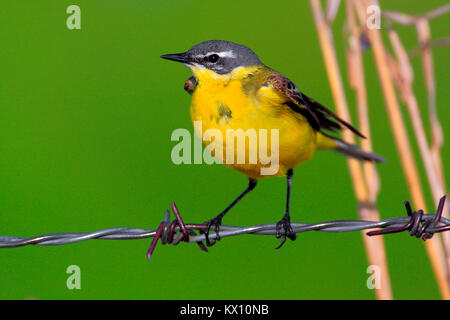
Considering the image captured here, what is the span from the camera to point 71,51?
703 cm

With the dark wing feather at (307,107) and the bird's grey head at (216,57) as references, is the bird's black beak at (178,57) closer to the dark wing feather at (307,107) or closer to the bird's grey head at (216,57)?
the bird's grey head at (216,57)

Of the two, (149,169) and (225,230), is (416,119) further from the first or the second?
(149,169)

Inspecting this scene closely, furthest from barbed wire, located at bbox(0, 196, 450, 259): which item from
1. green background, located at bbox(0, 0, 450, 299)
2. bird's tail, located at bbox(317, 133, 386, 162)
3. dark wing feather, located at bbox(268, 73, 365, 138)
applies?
green background, located at bbox(0, 0, 450, 299)

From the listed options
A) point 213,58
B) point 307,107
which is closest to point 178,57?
point 213,58

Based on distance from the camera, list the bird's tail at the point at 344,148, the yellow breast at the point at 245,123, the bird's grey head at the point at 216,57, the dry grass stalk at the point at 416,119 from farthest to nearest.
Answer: the bird's tail at the point at 344,148 → the bird's grey head at the point at 216,57 → the dry grass stalk at the point at 416,119 → the yellow breast at the point at 245,123

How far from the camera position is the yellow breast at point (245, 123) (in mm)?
3482

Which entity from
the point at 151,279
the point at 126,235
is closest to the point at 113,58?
the point at 151,279

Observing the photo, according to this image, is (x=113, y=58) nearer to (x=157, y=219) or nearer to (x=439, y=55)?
(x=157, y=219)

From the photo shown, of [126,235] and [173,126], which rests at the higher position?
[173,126]

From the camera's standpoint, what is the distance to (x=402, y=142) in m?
3.70

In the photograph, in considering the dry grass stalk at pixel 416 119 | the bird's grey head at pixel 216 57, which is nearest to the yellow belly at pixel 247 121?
the bird's grey head at pixel 216 57

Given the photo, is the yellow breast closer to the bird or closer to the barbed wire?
the bird

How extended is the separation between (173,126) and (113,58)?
4.52 ft

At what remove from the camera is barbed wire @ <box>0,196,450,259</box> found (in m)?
2.71
